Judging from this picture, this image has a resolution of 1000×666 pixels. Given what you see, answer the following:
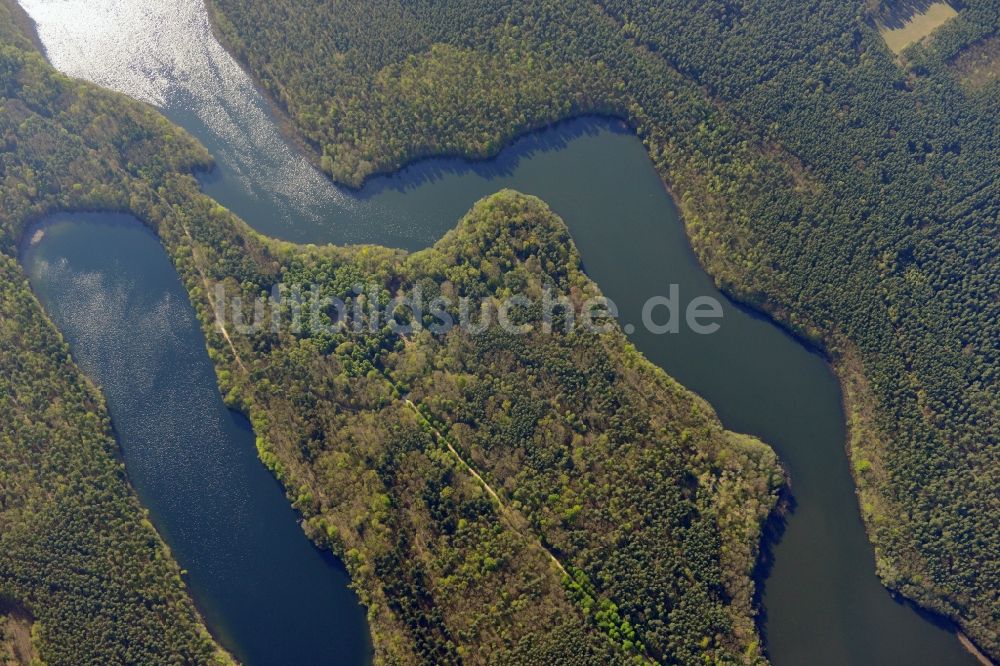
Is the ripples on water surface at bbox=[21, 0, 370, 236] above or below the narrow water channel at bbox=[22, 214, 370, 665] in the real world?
above

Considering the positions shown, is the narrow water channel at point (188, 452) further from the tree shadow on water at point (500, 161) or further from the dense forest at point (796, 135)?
the tree shadow on water at point (500, 161)

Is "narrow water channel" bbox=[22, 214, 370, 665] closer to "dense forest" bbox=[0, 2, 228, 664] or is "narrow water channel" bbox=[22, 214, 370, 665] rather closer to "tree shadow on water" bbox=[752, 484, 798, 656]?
"dense forest" bbox=[0, 2, 228, 664]

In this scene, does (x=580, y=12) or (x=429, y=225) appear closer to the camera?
(x=429, y=225)

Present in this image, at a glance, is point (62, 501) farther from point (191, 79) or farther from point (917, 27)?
point (917, 27)

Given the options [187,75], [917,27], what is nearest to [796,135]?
[917,27]

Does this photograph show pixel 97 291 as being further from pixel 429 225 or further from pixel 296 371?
pixel 429 225

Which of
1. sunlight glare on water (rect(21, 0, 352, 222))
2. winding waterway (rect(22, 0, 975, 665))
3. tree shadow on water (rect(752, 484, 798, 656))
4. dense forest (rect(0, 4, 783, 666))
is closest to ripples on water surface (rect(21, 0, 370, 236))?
sunlight glare on water (rect(21, 0, 352, 222))

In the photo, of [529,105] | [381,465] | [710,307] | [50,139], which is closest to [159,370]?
[381,465]
